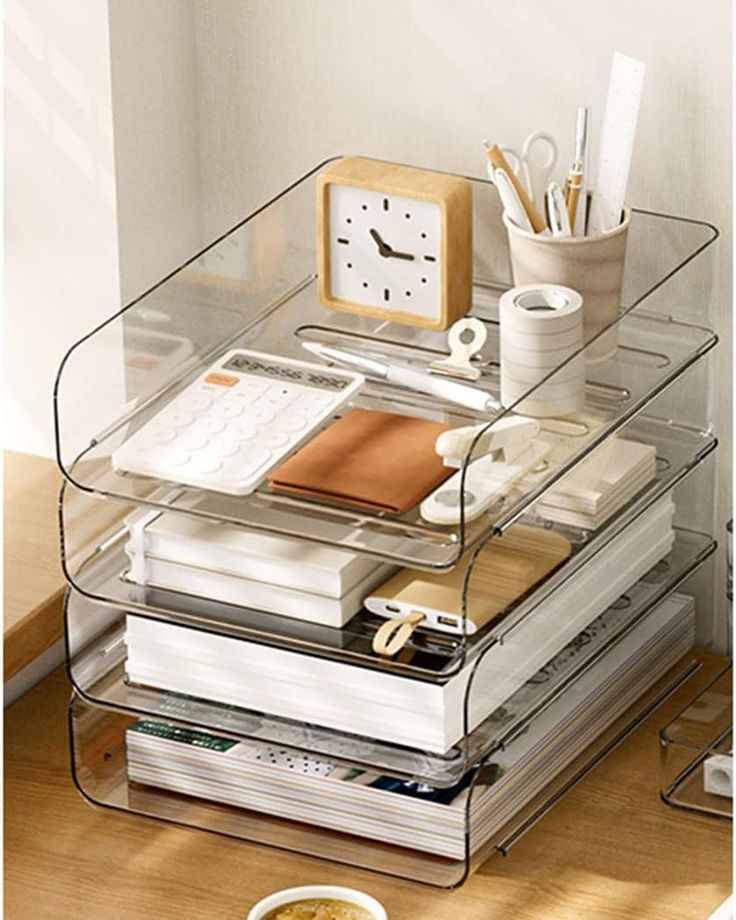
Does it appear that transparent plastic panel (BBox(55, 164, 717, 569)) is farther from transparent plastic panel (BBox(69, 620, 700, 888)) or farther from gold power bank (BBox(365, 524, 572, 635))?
transparent plastic panel (BBox(69, 620, 700, 888))

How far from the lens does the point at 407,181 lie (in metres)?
Result: 1.93

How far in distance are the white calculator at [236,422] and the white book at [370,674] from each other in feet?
0.46

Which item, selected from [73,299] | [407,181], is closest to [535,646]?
[407,181]

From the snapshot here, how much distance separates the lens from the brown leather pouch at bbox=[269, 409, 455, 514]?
5.66ft

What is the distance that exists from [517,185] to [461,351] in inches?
5.9

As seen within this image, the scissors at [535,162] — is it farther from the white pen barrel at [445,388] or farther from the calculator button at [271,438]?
the calculator button at [271,438]

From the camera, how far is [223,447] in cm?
178

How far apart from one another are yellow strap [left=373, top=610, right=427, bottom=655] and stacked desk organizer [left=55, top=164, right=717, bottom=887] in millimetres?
11

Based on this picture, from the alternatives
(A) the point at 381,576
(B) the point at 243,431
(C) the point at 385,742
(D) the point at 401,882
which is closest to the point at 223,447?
(B) the point at 243,431

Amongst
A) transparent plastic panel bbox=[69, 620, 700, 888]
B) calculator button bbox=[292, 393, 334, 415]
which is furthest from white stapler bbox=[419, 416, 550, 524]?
transparent plastic panel bbox=[69, 620, 700, 888]

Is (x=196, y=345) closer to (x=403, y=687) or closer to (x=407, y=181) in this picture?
(x=407, y=181)

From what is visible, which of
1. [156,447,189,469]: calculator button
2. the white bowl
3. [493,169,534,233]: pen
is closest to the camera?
the white bowl

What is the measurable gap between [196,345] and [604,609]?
43 cm

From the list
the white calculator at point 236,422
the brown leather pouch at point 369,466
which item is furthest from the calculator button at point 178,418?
the brown leather pouch at point 369,466
